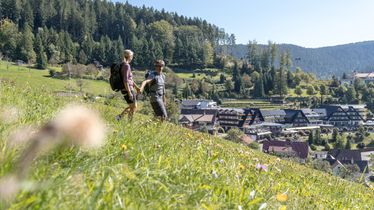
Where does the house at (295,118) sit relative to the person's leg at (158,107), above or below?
below

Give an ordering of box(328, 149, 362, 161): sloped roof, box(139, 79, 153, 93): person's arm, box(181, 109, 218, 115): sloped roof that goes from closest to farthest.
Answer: box(139, 79, 153, 93): person's arm < box(328, 149, 362, 161): sloped roof < box(181, 109, 218, 115): sloped roof

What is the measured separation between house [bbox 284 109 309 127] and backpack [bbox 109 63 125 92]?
15622 centimetres

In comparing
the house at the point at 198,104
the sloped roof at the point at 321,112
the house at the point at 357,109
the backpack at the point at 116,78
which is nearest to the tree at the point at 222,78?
the house at the point at 198,104

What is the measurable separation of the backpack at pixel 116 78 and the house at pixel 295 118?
156224 mm

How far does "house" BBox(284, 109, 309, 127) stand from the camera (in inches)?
6324

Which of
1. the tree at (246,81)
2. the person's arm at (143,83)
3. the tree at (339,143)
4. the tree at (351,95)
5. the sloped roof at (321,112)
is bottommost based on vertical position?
the tree at (339,143)

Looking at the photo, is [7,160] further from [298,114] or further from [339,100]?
[339,100]

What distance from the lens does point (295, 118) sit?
16162cm

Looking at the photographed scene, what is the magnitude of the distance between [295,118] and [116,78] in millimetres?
158574

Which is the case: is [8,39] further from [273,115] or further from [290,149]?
[290,149]

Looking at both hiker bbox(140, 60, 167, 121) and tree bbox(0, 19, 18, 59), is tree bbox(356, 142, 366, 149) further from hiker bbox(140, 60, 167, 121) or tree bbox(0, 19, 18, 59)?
hiker bbox(140, 60, 167, 121)

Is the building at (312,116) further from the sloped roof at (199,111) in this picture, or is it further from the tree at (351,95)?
the sloped roof at (199,111)

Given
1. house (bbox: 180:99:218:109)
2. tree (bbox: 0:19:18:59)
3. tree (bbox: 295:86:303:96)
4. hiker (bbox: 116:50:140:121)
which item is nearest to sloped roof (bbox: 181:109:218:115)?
house (bbox: 180:99:218:109)

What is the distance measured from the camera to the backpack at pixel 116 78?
29.7 feet
